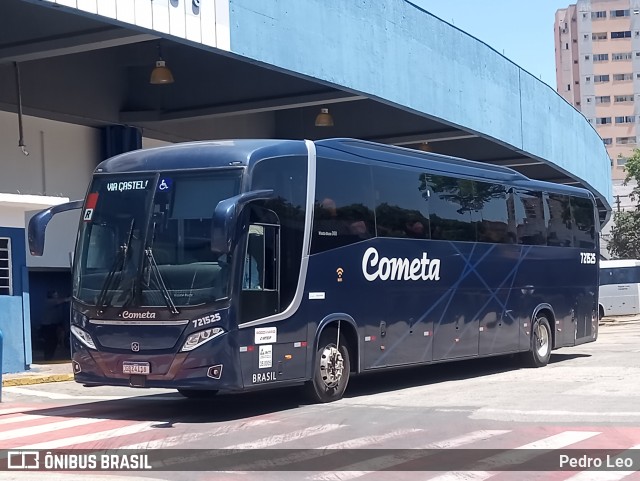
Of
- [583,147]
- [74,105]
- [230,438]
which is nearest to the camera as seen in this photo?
[230,438]

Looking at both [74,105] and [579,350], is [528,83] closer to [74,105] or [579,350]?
[579,350]

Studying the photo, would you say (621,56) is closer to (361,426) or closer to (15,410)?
(15,410)

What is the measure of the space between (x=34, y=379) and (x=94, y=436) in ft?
28.0

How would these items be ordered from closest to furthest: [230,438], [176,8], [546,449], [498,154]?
[546,449] < [230,438] < [176,8] < [498,154]

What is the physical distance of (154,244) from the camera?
1250 cm

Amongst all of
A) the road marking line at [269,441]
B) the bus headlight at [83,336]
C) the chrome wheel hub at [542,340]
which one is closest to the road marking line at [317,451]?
the road marking line at [269,441]

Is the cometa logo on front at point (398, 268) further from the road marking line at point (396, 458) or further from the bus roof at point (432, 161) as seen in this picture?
the road marking line at point (396, 458)

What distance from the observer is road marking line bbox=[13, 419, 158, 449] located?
418 inches

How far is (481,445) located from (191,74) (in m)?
16.0

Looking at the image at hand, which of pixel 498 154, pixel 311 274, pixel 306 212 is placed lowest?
pixel 311 274

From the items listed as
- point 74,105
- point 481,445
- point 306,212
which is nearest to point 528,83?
point 74,105

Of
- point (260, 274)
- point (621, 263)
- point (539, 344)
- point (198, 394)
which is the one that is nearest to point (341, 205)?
point (260, 274)

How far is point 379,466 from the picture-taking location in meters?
9.23

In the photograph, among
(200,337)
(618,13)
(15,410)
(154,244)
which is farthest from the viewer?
(618,13)
